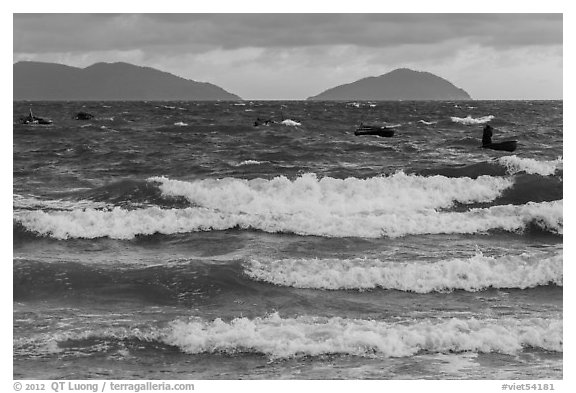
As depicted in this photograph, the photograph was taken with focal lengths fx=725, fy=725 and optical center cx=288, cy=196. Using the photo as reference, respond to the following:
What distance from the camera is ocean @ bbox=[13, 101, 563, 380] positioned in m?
11.5

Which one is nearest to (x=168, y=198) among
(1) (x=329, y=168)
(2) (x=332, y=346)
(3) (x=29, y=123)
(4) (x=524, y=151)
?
(1) (x=329, y=168)

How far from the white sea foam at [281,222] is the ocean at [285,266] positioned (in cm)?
6

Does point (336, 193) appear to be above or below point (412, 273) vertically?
above

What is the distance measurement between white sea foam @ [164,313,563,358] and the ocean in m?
0.03

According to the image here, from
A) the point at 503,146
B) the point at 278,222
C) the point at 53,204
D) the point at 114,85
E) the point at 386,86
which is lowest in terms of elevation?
the point at 278,222

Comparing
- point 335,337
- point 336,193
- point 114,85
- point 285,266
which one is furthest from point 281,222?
point 114,85

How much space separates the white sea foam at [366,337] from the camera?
11.6 meters

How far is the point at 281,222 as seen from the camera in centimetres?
2012

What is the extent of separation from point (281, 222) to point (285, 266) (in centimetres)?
430

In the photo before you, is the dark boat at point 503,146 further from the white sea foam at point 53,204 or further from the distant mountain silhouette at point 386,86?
the white sea foam at point 53,204

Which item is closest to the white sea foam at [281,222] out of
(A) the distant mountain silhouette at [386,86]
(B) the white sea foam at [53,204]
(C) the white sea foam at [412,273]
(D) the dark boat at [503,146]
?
(B) the white sea foam at [53,204]

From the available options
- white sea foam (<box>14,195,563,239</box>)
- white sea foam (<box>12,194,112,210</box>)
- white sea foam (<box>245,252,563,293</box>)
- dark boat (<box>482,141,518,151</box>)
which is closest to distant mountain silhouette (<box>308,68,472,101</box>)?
dark boat (<box>482,141,518,151</box>)

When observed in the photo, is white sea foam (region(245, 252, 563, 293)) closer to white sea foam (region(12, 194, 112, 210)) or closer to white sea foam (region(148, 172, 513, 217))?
white sea foam (region(148, 172, 513, 217))

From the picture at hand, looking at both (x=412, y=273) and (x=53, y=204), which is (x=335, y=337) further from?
(x=53, y=204)
